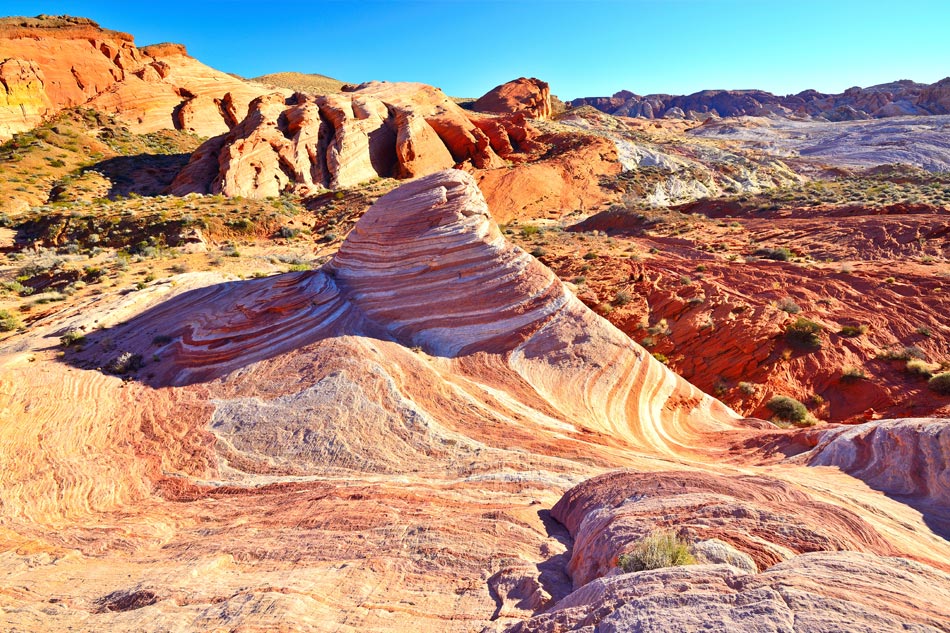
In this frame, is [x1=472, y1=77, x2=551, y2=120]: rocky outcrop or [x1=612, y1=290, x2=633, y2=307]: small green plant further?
[x1=472, y1=77, x2=551, y2=120]: rocky outcrop

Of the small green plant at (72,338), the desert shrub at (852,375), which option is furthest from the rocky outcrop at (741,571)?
the small green plant at (72,338)

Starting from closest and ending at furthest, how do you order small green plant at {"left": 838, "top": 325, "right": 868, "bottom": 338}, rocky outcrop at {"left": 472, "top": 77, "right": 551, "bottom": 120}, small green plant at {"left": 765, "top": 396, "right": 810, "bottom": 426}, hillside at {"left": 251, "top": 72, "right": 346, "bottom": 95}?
1. small green plant at {"left": 765, "top": 396, "right": 810, "bottom": 426}
2. small green plant at {"left": 838, "top": 325, "right": 868, "bottom": 338}
3. rocky outcrop at {"left": 472, "top": 77, "right": 551, "bottom": 120}
4. hillside at {"left": 251, "top": 72, "right": 346, "bottom": 95}

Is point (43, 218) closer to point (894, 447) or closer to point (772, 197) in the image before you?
point (894, 447)

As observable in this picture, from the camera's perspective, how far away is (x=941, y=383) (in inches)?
461

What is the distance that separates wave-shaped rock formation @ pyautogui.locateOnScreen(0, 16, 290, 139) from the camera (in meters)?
41.9

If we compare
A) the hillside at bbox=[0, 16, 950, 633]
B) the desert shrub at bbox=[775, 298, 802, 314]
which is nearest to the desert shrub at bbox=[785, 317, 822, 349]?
the hillside at bbox=[0, 16, 950, 633]

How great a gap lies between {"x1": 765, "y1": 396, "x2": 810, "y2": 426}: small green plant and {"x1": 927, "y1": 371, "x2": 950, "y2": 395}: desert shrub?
3382 mm

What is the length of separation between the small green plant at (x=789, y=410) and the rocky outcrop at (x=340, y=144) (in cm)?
3302

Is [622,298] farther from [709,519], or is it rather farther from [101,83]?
[101,83]

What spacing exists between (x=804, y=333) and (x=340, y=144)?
117 feet

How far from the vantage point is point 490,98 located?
2926 inches

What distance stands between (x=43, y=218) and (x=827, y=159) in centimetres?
8051

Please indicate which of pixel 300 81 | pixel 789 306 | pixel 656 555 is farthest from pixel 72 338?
pixel 300 81

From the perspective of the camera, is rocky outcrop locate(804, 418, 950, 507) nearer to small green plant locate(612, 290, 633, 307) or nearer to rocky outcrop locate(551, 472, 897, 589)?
rocky outcrop locate(551, 472, 897, 589)
